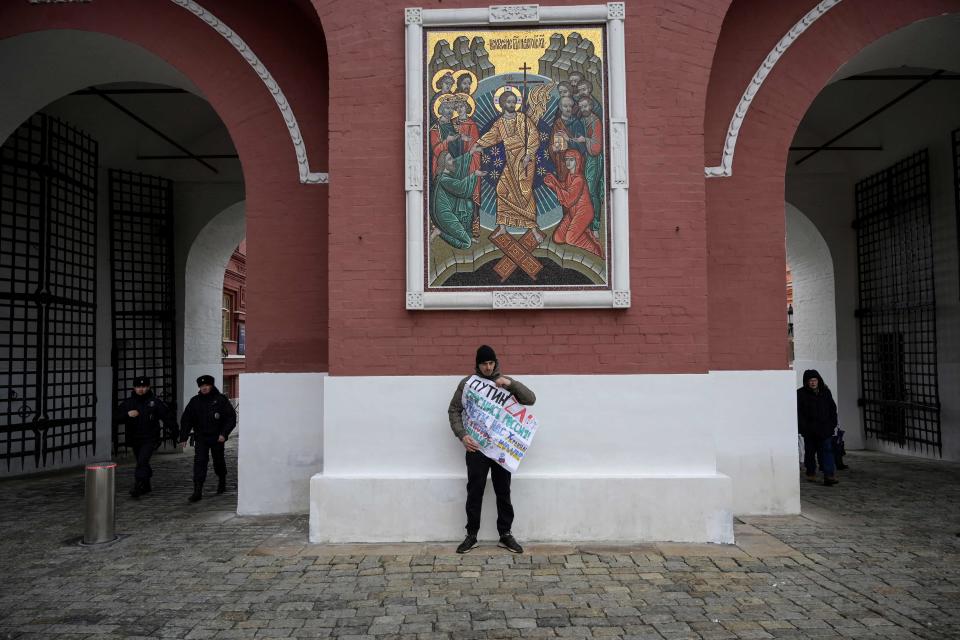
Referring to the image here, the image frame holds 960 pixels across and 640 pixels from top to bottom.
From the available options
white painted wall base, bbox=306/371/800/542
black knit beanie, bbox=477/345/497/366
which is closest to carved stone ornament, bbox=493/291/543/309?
black knit beanie, bbox=477/345/497/366

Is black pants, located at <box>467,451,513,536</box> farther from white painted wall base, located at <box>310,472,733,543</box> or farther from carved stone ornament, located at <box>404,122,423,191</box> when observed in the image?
carved stone ornament, located at <box>404,122,423,191</box>

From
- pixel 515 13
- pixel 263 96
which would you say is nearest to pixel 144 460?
pixel 263 96

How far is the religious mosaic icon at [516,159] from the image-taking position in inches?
219

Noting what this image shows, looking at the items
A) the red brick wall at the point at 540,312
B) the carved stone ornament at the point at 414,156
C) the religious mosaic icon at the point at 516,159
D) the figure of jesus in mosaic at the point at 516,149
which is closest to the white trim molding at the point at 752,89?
the red brick wall at the point at 540,312

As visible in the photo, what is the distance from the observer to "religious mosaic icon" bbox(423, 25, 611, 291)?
5.56 meters

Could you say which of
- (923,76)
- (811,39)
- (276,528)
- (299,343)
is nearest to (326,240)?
(299,343)

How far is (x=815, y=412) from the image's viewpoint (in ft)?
26.2

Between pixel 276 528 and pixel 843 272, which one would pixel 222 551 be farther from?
pixel 843 272

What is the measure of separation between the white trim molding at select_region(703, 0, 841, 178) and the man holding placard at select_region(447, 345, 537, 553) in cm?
330

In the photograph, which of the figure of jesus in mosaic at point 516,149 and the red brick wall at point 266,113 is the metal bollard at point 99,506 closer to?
the red brick wall at point 266,113

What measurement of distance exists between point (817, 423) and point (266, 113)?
301 inches

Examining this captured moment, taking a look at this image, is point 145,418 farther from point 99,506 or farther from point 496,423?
point 496,423

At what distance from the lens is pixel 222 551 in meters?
5.20

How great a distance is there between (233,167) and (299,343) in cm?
648
